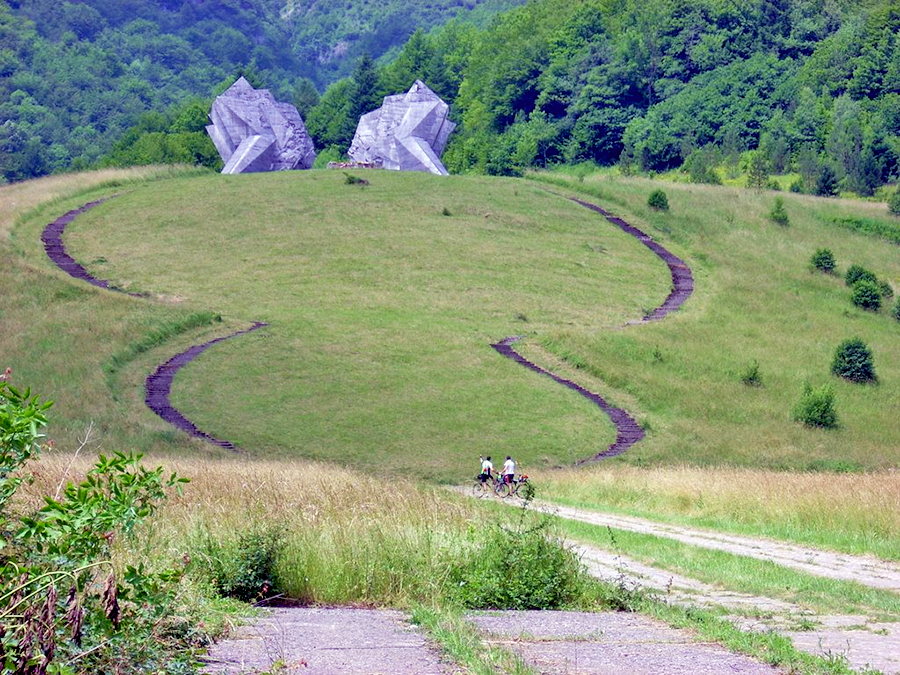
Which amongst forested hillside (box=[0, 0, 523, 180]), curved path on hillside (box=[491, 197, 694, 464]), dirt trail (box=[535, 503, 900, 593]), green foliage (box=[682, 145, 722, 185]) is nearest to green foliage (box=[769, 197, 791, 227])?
curved path on hillside (box=[491, 197, 694, 464])

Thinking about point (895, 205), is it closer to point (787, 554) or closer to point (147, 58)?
point (787, 554)

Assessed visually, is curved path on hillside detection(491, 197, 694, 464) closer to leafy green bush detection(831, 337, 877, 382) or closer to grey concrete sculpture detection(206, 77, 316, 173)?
leafy green bush detection(831, 337, 877, 382)

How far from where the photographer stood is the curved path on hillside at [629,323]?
32.5 metres

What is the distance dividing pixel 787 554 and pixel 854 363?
89.4 ft

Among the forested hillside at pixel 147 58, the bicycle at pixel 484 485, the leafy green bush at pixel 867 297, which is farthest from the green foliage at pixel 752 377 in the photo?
the forested hillside at pixel 147 58

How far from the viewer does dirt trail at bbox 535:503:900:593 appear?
12.8 meters

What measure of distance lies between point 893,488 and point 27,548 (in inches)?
587

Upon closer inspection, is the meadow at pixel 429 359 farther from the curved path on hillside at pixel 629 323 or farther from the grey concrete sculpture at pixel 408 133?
the grey concrete sculpture at pixel 408 133

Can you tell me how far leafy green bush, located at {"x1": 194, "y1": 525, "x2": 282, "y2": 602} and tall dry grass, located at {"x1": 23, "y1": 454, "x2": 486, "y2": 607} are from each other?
0.08 m

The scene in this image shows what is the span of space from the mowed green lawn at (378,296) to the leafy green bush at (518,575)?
18219 millimetres

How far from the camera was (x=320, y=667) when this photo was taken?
654cm

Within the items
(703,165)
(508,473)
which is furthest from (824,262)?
(508,473)

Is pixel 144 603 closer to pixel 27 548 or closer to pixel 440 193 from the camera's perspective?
pixel 27 548

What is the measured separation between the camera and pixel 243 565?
8938mm
